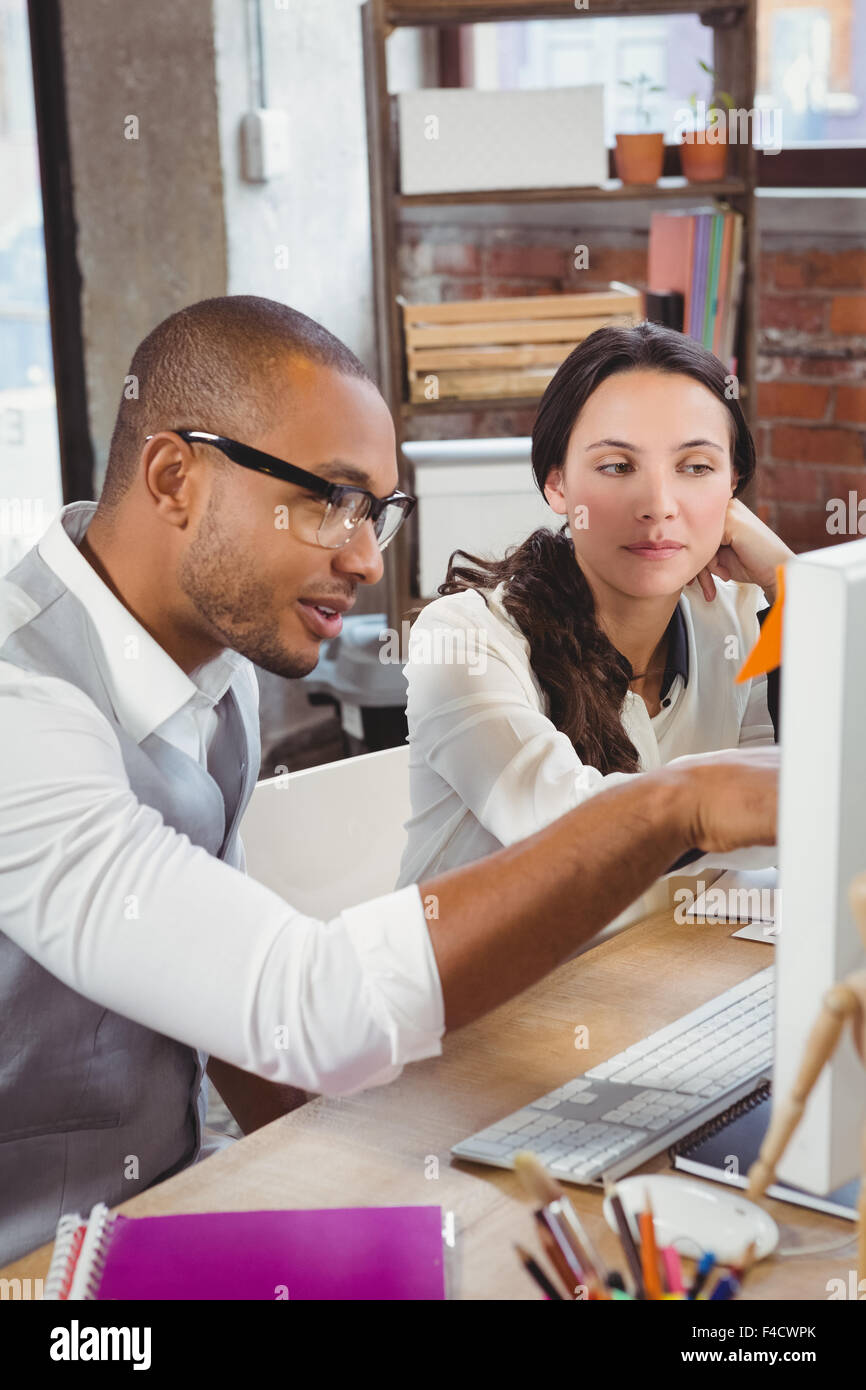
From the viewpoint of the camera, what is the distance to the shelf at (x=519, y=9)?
2.71 m

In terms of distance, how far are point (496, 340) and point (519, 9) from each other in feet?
1.90


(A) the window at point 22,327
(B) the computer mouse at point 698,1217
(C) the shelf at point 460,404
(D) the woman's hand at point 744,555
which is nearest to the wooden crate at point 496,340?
(C) the shelf at point 460,404

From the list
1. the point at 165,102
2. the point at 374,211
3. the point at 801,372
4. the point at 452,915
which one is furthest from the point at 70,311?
the point at 452,915

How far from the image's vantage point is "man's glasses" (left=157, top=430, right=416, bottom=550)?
3.70ft

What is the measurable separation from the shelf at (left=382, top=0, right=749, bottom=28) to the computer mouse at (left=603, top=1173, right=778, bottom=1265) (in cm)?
232

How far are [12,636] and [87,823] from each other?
0.21 meters

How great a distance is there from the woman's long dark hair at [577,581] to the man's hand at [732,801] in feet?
1.99

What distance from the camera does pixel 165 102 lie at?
119 inches

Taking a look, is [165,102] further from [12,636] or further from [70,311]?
[12,636]

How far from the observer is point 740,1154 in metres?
1.01

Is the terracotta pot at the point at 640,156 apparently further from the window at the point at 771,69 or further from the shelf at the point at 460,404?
the shelf at the point at 460,404

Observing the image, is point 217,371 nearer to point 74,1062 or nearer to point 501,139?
point 74,1062

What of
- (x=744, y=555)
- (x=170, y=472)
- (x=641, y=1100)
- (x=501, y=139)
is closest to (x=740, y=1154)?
(x=641, y=1100)

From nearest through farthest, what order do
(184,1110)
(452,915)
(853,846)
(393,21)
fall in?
(853,846)
(452,915)
(184,1110)
(393,21)
